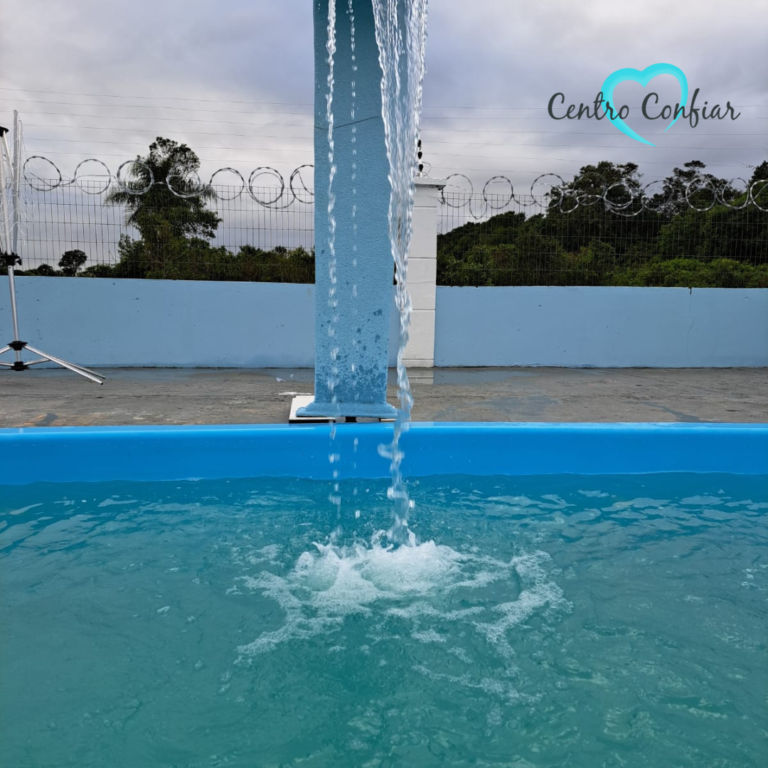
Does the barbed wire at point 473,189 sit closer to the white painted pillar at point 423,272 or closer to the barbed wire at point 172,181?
the barbed wire at point 172,181

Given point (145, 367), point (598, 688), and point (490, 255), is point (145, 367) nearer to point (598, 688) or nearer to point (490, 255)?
point (490, 255)

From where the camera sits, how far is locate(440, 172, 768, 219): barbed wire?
20.6ft

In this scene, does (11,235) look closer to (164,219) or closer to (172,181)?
(172,181)

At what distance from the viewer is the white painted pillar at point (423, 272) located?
6461 millimetres

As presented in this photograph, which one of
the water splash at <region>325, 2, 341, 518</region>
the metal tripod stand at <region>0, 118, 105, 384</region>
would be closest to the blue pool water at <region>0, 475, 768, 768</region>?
the water splash at <region>325, 2, 341, 518</region>

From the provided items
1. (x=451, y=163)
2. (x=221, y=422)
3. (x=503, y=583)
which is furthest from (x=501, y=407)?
(x=451, y=163)

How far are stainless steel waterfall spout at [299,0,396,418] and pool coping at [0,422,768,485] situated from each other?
0.36 m

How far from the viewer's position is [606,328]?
7.05m

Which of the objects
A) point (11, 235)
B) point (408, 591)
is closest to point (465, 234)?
point (11, 235)

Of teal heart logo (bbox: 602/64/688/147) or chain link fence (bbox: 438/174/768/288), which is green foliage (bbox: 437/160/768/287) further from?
teal heart logo (bbox: 602/64/688/147)

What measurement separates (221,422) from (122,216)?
342 centimetres

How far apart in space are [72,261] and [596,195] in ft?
17.3

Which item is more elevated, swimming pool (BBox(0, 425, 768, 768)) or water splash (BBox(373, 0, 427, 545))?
water splash (BBox(373, 0, 427, 545))

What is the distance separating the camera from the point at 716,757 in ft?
3.99
